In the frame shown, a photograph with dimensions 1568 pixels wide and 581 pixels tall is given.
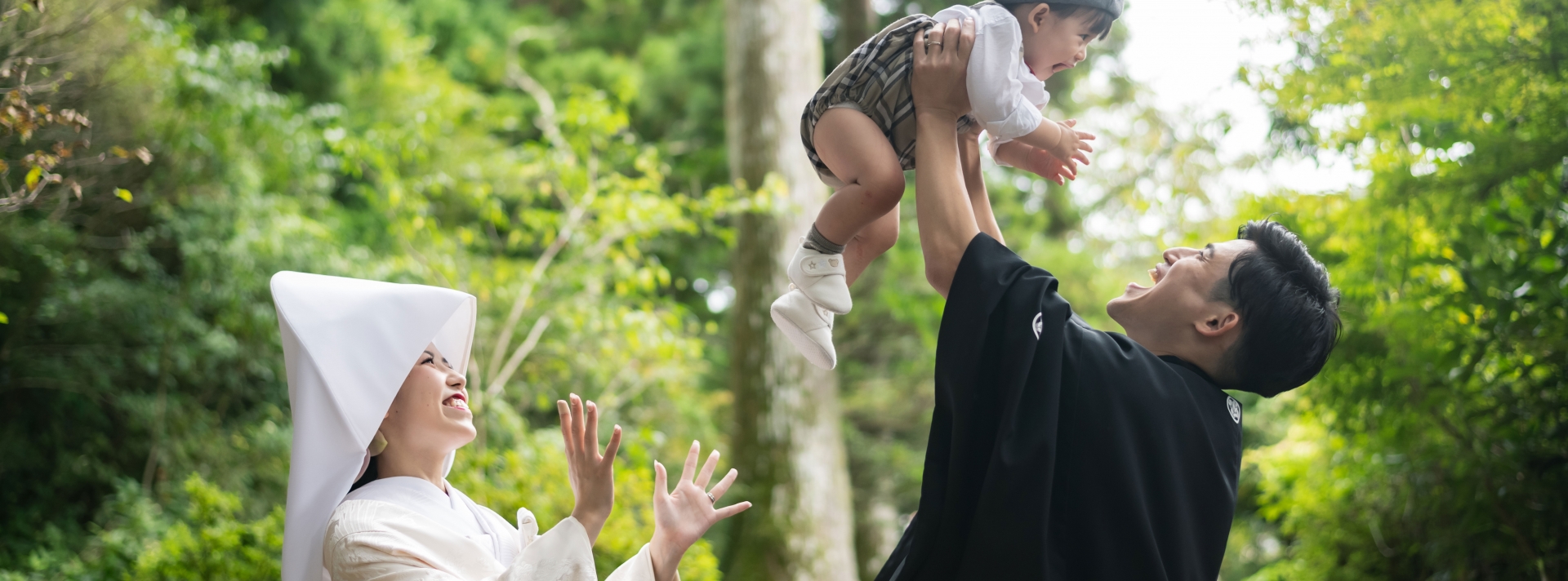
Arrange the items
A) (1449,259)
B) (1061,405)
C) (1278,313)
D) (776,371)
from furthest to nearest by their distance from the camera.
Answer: (776,371), (1449,259), (1278,313), (1061,405)

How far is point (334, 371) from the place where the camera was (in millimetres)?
1639

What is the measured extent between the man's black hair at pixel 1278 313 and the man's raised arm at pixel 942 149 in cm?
47

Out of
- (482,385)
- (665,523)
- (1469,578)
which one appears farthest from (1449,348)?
(482,385)

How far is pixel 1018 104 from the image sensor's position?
1.59 metres

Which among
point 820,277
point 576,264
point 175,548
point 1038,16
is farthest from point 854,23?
point 820,277

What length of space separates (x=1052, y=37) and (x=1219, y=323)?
562mm

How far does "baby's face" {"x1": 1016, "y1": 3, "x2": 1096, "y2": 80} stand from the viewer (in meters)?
1.63

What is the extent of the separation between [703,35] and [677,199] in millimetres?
4318

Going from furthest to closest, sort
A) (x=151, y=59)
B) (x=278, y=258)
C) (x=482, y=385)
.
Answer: (x=278, y=258) → (x=482, y=385) → (x=151, y=59)

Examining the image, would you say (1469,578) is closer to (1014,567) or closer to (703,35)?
(1014,567)

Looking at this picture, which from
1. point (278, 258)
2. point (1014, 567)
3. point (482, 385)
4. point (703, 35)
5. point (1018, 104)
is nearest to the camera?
point (1014, 567)

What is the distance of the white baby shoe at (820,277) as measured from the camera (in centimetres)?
167

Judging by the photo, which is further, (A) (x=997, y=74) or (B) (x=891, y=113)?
(B) (x=891, y=113)

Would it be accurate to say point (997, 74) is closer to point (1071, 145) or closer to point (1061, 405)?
point (1071, 145)
